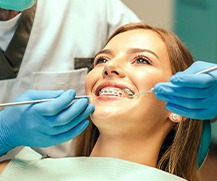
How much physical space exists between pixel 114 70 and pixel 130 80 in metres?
0.06

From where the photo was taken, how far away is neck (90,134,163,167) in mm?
1600

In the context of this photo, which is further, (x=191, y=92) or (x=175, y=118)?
(x=175, y=118)

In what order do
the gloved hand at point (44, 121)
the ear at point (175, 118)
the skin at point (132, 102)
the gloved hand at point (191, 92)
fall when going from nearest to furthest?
the gloved hand at point (191, 92)
the gloved hand at point (44, 121)
the skin at point (132, 102)
the ear at point (175, 118)

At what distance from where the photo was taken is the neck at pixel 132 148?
1600 mm

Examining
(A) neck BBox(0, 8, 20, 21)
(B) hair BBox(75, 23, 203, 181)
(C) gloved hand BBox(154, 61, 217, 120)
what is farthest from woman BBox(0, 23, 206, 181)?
(A) neck BBox(0, 8, 20, 21)

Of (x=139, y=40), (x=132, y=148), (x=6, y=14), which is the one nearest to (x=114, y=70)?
(x=139, y=40)

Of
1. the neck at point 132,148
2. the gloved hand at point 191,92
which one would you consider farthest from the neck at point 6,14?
the gloved hand at point 191,92

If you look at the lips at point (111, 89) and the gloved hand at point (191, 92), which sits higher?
the gloved hand at point (191, 92)

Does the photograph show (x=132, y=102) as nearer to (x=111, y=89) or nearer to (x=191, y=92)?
(x=111, y=89)

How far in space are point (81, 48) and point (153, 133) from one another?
1.87 ft

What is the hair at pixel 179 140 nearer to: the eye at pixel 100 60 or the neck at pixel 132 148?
the neck at pixel 132 148

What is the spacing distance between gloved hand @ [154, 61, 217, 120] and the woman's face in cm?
17

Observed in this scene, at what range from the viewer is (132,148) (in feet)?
5.27

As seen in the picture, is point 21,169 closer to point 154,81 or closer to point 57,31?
point 154,81
